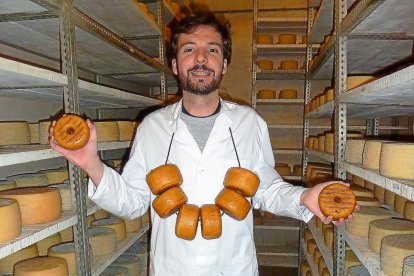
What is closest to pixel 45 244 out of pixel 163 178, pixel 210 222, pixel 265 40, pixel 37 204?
pixel 37 204

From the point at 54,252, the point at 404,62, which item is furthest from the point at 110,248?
the point at 404,62

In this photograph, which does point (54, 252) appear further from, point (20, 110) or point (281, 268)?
point (281, 268)

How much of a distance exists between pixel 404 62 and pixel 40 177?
8.04ft

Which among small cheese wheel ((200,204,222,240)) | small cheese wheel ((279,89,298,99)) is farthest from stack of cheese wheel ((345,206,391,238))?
small cheese wheel ((279,89,298,99))

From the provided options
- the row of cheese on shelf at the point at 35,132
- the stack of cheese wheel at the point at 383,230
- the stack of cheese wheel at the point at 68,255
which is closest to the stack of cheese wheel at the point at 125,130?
the row of cheese on shelf at the point at 35,132

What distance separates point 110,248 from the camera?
222 centimetres

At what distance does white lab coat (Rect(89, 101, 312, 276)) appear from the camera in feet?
5.40

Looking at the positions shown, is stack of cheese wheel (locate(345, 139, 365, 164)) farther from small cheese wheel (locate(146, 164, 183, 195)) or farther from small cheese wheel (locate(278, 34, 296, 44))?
small cheese wheel (locate(278, 34, 296, 44))

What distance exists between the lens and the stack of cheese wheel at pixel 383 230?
1.57 metres

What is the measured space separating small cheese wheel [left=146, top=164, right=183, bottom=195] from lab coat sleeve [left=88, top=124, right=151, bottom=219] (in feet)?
0.49

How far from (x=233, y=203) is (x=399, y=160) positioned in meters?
0.62

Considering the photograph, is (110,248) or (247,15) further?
(247,15)

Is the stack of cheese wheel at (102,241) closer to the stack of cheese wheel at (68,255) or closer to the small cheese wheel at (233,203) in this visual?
the stack of cheese wheel at (68,255)

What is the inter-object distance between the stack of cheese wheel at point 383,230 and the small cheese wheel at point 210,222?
652 mm
